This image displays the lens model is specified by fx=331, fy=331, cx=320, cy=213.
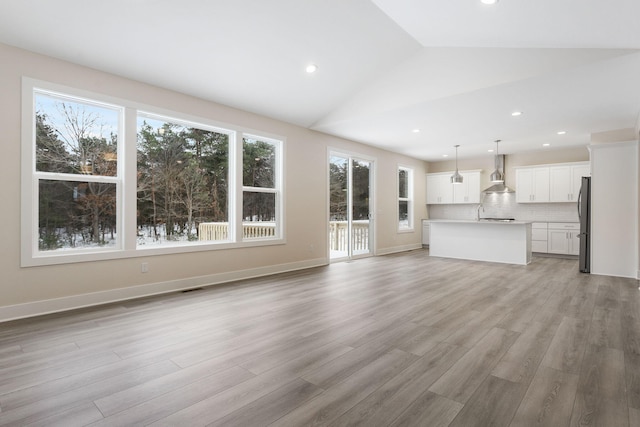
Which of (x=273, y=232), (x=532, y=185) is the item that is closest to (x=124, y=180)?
(x=273, y=232)

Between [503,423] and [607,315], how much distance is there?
2.71m

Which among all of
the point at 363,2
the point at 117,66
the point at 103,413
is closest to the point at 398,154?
the point at 363,2

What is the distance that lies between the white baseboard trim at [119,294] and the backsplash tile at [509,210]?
638 cm

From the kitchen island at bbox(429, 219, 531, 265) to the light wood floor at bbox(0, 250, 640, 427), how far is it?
2503 millimetres

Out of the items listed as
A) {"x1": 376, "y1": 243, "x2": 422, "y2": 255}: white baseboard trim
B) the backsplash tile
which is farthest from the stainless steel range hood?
{"x1": 376, "y1": 243, "x2": 422, "y2": 255}: white baseboard trim

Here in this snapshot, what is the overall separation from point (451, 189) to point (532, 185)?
80.8 inches

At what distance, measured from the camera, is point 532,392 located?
1951 mm

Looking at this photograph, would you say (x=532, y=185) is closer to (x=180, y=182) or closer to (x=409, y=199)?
(x=409, y=199)

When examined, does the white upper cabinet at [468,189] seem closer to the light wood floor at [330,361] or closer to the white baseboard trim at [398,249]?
the white baseboard trim at [398,249]

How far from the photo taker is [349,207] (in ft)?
24.3

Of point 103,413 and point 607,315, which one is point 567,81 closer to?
point 607,315

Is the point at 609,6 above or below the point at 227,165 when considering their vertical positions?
above

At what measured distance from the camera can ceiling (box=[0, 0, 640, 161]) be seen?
313 centimetres

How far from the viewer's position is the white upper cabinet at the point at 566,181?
25.2 ft
